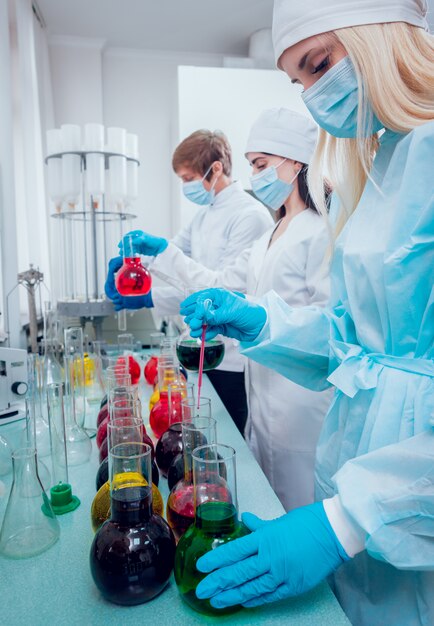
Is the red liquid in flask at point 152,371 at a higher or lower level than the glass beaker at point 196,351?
lower

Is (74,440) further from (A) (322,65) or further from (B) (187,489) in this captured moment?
(A) (322,65)

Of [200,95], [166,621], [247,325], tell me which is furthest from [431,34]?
[200,95]

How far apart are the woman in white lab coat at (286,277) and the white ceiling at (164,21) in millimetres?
2009

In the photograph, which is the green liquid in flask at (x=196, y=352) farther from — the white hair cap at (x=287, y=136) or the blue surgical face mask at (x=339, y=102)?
the white hair cap at (x=287, y=136)

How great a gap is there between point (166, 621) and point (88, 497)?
1.17ft

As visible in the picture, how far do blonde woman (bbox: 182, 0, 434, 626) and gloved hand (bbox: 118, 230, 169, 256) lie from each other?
1072mm

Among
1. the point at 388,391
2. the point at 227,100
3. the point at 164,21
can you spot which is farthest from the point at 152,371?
the point at 164,21

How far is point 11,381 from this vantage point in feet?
4.08

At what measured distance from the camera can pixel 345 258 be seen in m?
0.84

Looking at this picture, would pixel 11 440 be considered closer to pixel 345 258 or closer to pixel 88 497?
pixel 88 497

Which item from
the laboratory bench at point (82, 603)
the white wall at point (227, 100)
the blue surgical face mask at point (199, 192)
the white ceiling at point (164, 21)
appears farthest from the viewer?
the white ceiling at point (164, 21)

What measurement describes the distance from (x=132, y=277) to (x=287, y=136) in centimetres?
72

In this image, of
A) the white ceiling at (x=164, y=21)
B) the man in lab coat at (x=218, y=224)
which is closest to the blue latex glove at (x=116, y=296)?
the man in lab coat at (x=218, y=224)

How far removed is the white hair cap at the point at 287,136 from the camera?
156 cm
